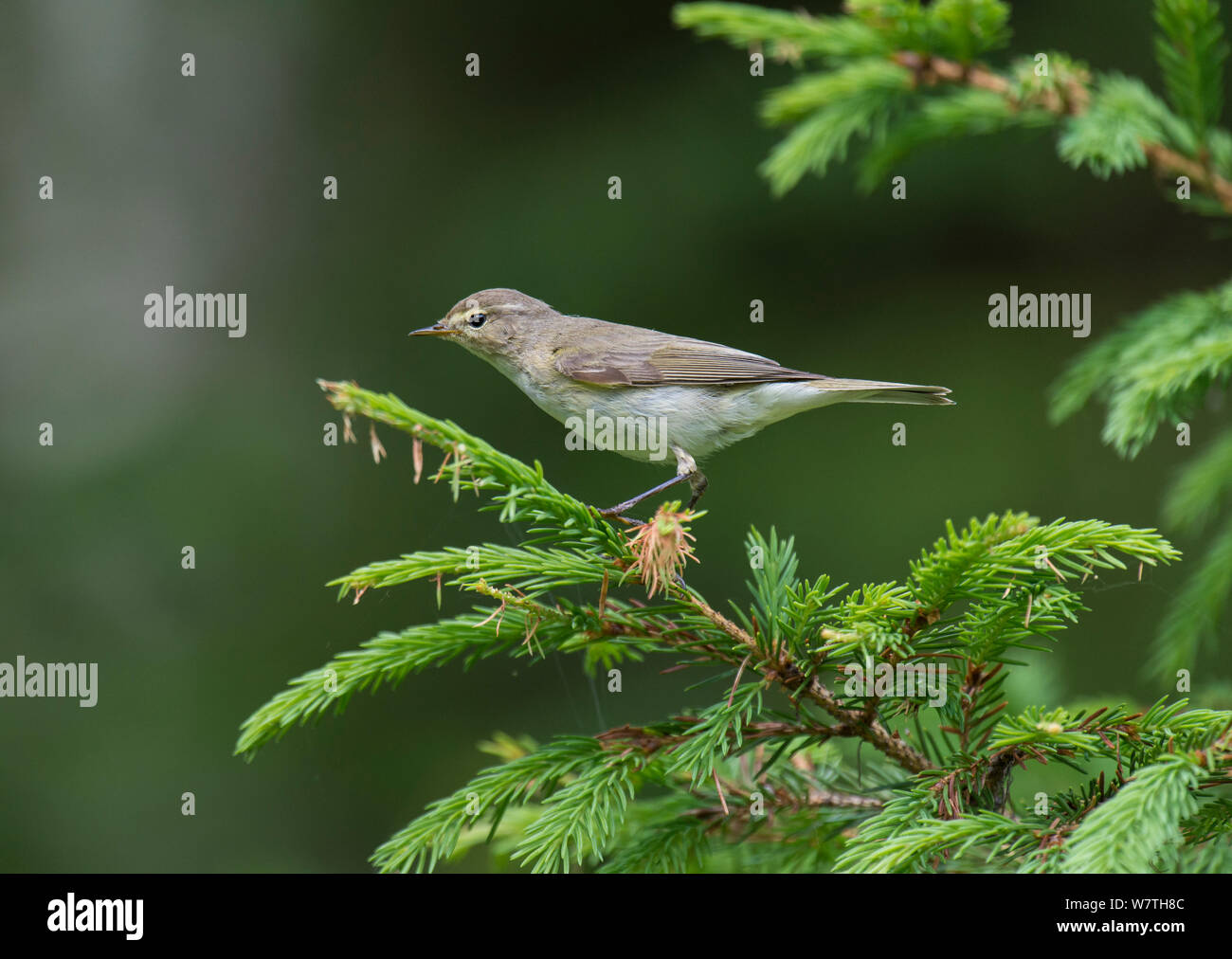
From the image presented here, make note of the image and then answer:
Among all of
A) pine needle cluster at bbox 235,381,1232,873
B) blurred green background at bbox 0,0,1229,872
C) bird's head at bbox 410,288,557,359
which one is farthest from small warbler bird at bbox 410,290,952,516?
blurred green background at bbox 0,0,1229,872

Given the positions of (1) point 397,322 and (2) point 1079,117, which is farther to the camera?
(1) point 397,322

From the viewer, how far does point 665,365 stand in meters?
3.07

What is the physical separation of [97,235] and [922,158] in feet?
13.9

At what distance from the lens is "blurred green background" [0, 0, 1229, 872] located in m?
4.59

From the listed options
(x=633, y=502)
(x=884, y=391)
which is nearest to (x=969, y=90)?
(x=884, y=391)

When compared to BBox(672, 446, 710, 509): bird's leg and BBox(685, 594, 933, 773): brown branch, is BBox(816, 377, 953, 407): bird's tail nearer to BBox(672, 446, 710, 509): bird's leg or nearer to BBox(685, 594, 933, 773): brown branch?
BBox(672, 446, 710, 509): bird's leg

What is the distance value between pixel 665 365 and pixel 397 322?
2333 millimetres

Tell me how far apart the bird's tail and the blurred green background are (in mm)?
1715

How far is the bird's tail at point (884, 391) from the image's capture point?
8.81 ft

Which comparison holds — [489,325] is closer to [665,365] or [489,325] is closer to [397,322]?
[665,365]

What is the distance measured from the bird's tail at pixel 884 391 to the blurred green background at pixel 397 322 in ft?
Answer: 5.63

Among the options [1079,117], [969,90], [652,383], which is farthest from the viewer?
[652,383]

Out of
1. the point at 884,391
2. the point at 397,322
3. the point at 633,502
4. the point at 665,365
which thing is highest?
the point at 397,322
